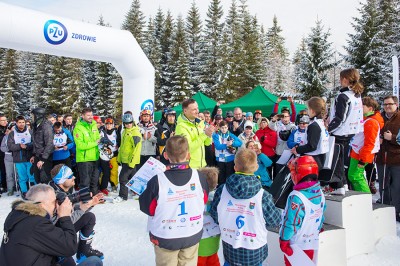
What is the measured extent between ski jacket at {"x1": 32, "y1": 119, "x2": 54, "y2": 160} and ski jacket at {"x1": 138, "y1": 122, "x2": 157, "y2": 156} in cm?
179

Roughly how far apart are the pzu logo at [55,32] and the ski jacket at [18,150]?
2245 millimetres

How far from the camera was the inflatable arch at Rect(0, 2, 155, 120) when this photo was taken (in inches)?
285

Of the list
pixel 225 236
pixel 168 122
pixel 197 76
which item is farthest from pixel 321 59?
pixel 225 236

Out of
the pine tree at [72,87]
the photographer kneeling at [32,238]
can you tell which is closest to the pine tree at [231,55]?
the pine tree at [72,87]

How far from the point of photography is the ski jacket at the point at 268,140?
751 cm

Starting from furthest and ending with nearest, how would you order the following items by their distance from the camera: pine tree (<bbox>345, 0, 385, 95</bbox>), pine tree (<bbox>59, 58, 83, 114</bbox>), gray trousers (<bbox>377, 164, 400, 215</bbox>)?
1. pine tree (<bbox>59, 58, 83, 114</bbox>)
2. pine tree (<bbox>345, 0, 385, 95</bbox>)
3. gray trousers (<bbox>377, 164, 400, 215</bbox>)

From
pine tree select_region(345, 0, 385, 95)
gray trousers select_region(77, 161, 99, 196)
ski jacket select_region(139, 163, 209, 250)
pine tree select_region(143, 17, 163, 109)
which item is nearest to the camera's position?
ski jacket select_region(139, 163, 209, 250)

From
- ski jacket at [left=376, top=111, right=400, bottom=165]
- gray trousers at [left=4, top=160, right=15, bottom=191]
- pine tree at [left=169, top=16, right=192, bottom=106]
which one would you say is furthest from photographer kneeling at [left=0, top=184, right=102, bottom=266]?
pine tree at [left=169, top=16, right=192, bottom=106]

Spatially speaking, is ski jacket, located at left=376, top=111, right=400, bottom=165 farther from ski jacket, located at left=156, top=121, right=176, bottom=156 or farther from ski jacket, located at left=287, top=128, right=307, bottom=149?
ski jacket, located at left=156, top=121, right=176, bottom=156

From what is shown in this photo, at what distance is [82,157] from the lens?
662 centimetres

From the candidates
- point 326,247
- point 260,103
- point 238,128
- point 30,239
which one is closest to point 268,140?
point 238,128

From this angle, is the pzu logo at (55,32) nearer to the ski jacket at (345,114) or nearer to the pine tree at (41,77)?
the ski jacket at (345,114)

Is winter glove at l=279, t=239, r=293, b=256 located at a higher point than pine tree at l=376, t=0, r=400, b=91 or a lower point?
lower

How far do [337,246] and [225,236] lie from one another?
1.27m
